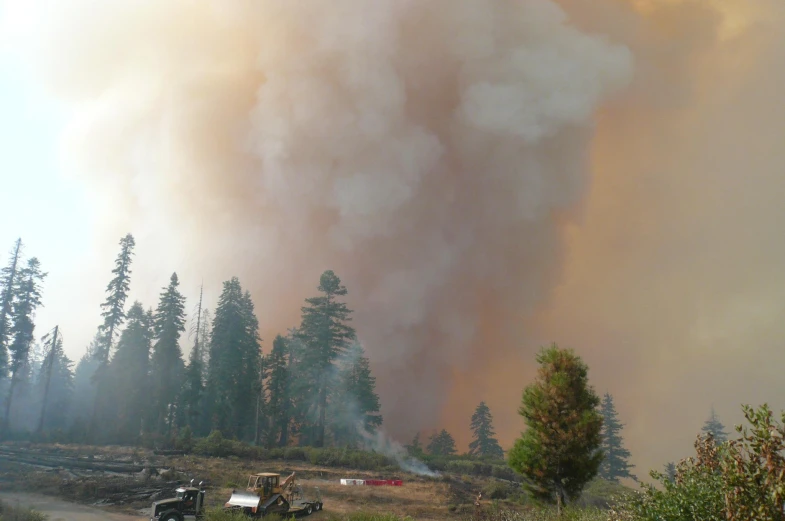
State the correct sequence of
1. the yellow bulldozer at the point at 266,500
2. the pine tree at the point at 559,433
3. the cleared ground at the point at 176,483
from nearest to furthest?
the pine tree at the point at 559,433, the yellow bulldozer at the point at 266,500, the cleared ground at the point at 176,483

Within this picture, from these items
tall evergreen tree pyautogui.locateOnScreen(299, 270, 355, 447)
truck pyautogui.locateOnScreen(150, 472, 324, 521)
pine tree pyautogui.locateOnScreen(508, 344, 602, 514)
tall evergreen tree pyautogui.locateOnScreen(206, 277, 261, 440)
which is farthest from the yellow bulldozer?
tall evergreen tree pyautogui.locateOnScreen(206, 277, 261, 440)

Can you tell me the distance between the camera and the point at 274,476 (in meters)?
21.4

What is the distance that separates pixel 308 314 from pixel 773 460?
4975 cm

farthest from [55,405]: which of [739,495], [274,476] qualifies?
[739,495]

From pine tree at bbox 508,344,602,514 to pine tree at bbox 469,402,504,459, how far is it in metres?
51.5

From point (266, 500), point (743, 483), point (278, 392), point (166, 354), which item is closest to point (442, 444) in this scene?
point (278, 392)

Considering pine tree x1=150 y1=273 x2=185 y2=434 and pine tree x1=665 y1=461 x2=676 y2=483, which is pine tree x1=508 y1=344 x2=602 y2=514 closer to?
pine tree x1=665 y1=461 x2=676 y2=483

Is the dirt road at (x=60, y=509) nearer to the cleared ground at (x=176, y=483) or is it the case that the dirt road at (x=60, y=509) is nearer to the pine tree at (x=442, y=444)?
the cleared ground at (x=176, y=483)

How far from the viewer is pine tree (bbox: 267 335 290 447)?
5788 centimetres

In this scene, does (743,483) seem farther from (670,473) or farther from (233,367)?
(233,367)

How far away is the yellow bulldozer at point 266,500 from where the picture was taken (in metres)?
19.7

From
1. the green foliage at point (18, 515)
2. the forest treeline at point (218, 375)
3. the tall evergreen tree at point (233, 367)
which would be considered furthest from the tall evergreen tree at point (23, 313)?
the green foliage at point (18, 515)

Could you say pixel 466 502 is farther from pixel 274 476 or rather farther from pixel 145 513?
pixel 145 513

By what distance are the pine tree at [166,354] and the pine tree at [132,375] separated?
92 centimetres
